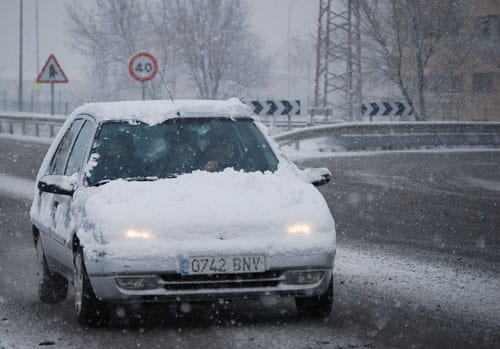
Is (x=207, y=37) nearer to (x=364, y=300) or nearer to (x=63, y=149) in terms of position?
(x=63, y=149)

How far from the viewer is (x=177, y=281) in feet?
20.3

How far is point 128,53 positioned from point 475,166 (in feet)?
128

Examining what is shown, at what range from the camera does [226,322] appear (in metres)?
6.62

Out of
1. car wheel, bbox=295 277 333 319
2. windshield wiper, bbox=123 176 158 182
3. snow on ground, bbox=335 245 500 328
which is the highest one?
windshield wiper, bbox=123 176 158 182

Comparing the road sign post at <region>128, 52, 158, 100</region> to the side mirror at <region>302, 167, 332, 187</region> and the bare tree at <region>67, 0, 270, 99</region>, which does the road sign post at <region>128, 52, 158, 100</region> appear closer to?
the side mirror at <region>302, 167, 332, 187</region>

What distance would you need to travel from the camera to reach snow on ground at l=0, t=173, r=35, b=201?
1670 centimetres

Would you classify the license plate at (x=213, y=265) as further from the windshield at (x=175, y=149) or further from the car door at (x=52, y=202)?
the car door at (x=52, y=202)

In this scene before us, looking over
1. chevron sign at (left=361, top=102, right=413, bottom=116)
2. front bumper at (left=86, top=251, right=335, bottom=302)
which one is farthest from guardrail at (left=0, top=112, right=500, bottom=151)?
front bumper at (left=86, top=251, right=335, bottom=302)

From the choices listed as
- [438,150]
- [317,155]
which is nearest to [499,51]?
[438,150]

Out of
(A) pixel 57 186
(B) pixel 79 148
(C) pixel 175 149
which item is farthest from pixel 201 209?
(B) pixel 79 148

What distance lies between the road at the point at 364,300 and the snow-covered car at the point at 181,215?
0.25 m

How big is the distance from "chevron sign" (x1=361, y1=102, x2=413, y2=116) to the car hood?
27.1 m

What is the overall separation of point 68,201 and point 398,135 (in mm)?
23344

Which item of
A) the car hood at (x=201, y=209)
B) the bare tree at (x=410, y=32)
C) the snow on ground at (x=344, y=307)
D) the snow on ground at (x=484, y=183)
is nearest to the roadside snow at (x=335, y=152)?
the snow on ground at (x=484, y=183)
